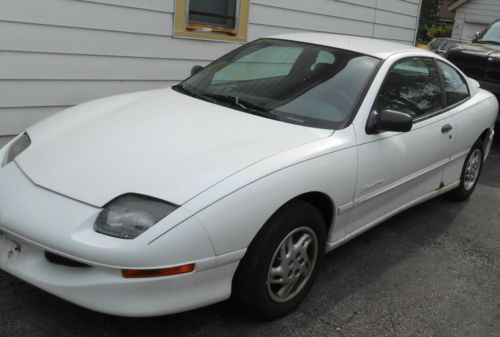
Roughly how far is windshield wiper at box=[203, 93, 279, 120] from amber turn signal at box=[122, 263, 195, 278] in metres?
1.27

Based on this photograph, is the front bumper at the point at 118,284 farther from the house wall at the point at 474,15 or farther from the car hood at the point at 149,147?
the house wall at the point at 474,15

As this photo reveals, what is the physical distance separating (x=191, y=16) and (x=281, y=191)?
381 cm

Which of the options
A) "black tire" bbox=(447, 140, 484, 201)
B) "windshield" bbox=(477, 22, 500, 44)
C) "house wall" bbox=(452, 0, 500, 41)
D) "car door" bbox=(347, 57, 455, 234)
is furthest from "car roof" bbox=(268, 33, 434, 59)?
"house wall" bbox=(452, 0, 500, 41)

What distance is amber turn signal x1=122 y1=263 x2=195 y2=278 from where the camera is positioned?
7.78 ft

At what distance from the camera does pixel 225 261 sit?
2570 mm

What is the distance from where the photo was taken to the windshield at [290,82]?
3.46 m

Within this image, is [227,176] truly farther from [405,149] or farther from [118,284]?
[405,149]

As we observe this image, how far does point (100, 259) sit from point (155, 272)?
24cm

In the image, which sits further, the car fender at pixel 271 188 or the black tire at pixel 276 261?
the black tire at pixel 276 261

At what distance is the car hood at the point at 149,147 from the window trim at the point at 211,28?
245cm

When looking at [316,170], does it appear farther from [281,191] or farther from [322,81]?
[322,81]

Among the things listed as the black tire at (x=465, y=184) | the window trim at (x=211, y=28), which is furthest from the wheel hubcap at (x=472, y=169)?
the window trim at (x=211, y=28)

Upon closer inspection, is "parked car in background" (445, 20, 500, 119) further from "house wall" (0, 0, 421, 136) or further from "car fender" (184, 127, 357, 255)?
"car fender" (184, 127, 357, 255)

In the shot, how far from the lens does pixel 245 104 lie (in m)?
3.55
